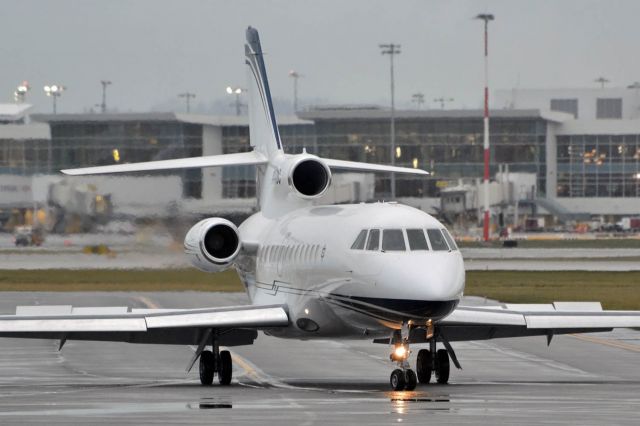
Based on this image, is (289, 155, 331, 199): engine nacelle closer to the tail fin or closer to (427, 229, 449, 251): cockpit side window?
the tail fin

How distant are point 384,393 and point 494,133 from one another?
123 meters

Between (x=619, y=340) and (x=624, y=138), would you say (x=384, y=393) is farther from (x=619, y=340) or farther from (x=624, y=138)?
(x=624, y=138)

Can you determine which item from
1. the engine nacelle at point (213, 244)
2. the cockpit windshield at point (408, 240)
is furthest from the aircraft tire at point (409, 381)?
the engine nacelle at point (213, 244)

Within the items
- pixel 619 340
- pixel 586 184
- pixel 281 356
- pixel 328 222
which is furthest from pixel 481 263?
pixel 586 184

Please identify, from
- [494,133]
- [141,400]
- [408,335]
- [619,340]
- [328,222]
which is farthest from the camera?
[494,133]

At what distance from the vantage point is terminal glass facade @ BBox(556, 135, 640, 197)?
154 m

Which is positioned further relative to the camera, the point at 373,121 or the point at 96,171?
the point at 373,121

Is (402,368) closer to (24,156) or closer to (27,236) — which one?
(27,236)

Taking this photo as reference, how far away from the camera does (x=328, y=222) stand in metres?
27.2

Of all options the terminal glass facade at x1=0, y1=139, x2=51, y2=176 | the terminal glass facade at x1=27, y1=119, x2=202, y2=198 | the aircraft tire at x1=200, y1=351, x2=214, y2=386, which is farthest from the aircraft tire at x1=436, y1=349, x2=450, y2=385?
the terminal glass facade at x1=0, y1=139, x2=51, y2=176

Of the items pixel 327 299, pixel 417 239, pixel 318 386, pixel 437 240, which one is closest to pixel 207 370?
pixel 318 386

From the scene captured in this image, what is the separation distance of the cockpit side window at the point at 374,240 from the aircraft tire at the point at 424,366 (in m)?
2.38

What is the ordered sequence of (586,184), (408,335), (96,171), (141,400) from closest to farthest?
(141,400) < (408,335) < (96,171) < (586,184)

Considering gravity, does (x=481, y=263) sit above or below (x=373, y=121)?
below
